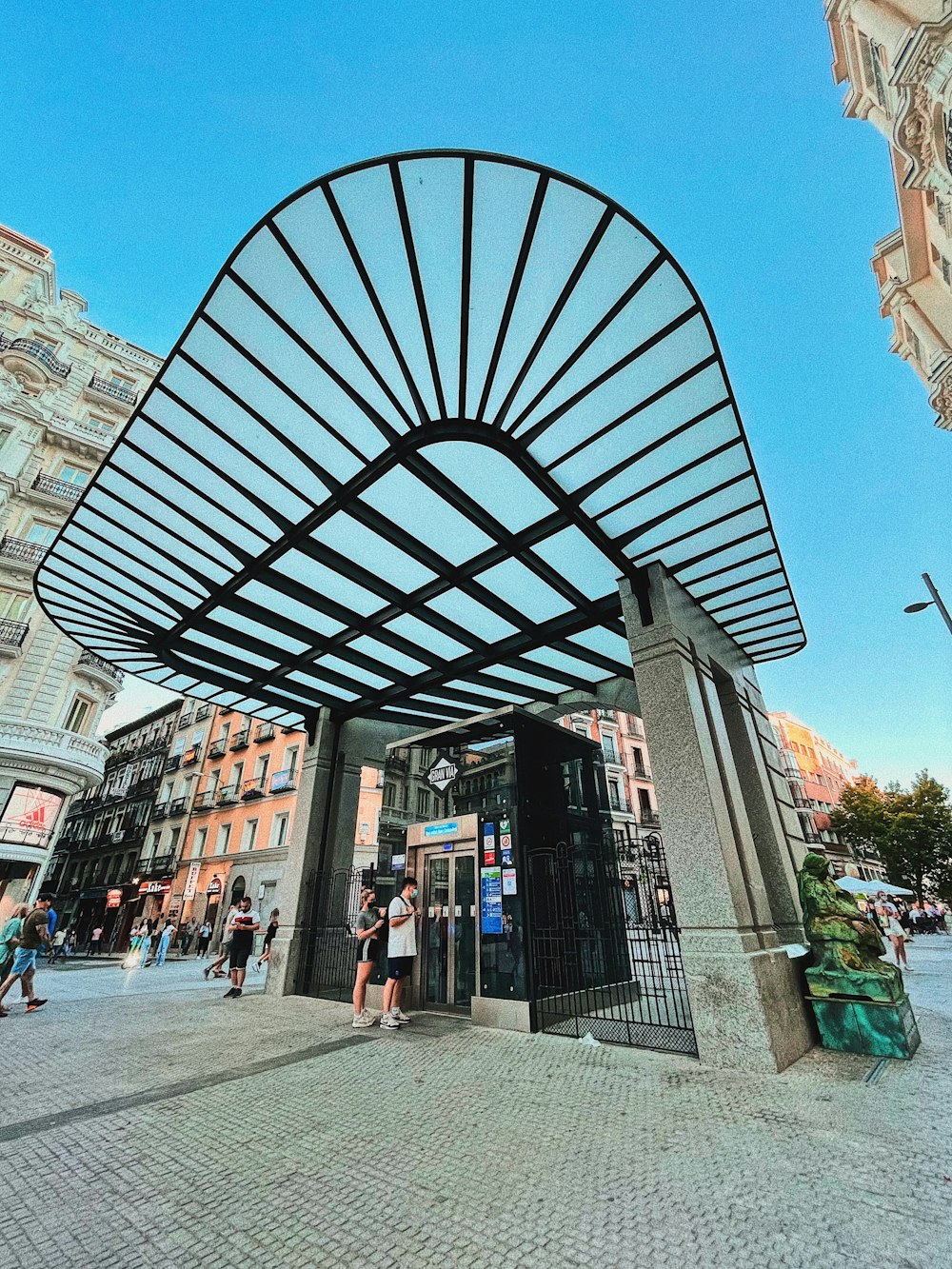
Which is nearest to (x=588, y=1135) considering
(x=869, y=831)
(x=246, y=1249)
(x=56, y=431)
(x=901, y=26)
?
(x=246, y=1249)

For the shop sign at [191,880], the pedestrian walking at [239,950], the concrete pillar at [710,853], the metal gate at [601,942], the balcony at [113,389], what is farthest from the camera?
the shop sign at [191,880]

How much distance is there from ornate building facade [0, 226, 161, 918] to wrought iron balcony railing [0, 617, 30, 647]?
0.03 m

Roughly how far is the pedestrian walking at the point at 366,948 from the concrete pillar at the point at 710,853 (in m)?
4.11

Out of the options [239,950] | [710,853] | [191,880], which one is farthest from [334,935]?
[191,880]

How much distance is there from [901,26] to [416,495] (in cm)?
2151

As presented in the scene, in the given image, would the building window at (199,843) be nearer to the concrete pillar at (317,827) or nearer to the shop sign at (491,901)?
the concrete pillar at (317,827)

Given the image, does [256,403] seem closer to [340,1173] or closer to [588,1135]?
[340,1173]

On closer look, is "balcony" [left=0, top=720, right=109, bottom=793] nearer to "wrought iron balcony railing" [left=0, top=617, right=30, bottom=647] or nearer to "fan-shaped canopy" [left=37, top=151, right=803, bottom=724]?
"wrought iron balcony railing" [left=0, top=617, right=30, bottom=647]

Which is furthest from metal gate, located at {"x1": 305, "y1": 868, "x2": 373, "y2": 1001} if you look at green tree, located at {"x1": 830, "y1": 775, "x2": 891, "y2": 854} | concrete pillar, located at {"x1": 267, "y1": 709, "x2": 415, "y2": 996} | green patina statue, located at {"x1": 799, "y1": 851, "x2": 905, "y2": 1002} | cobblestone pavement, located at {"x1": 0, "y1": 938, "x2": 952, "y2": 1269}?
green tree, located at {"x1": 830, "y1": 775, "x2": 891, "y2": 854}

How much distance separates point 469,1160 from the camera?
2988mm

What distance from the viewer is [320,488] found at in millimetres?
6000

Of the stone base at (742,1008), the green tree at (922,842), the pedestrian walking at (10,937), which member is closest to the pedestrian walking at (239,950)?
the pedestrian walking at (10,937)

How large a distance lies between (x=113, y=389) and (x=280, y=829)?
75.2 feet

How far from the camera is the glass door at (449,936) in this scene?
7461mm
